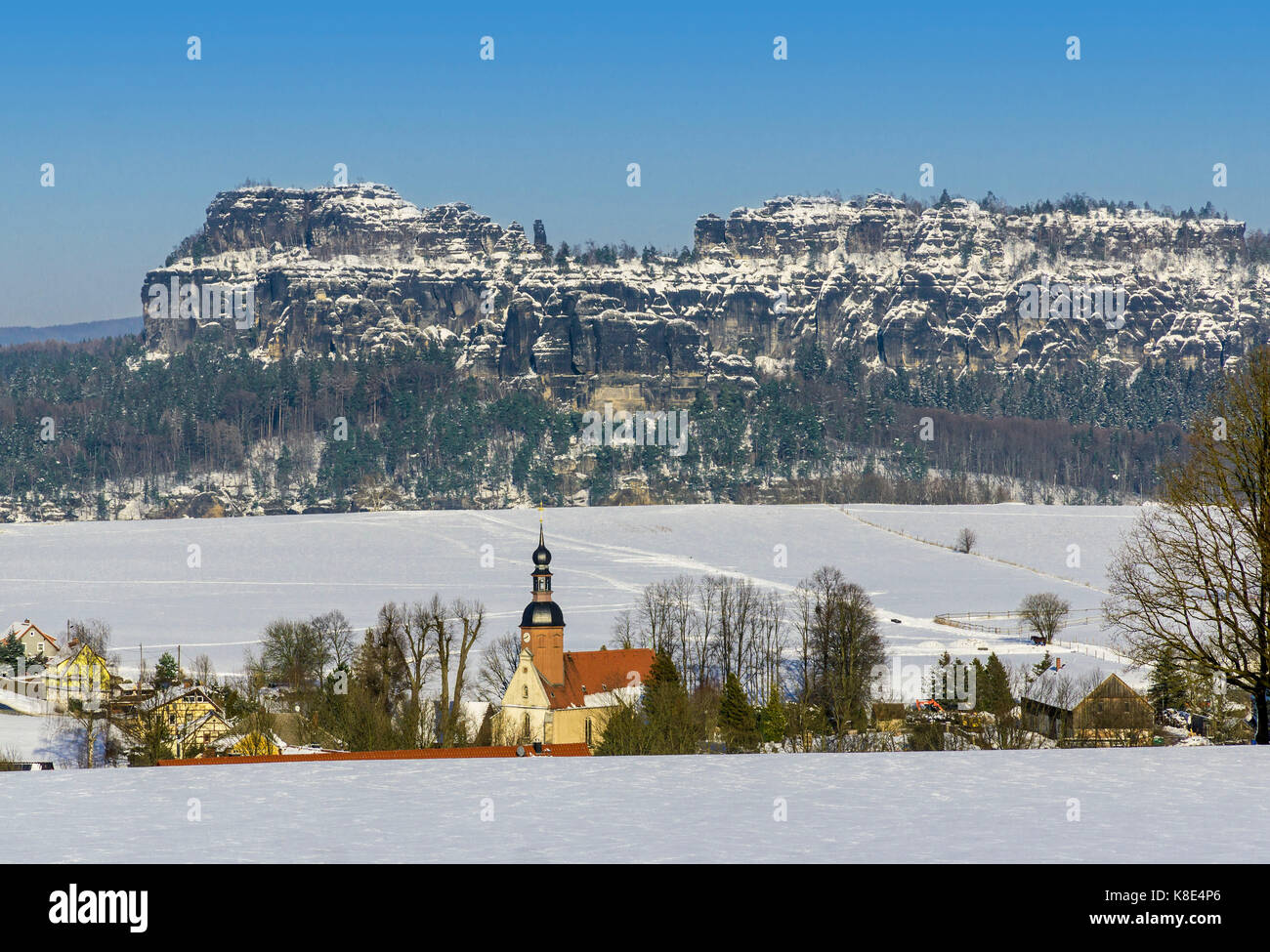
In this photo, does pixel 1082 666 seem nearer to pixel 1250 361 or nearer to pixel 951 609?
pixel 951 609

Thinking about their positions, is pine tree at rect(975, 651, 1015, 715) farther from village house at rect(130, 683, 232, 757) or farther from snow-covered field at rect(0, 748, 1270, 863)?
snow-covered field at rect(0, 748, 1270, 863)

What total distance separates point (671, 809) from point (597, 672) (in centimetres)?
5565

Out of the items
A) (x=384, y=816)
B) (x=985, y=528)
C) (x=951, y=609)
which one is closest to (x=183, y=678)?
(x=951, y=609)

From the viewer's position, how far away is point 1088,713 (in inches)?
2288

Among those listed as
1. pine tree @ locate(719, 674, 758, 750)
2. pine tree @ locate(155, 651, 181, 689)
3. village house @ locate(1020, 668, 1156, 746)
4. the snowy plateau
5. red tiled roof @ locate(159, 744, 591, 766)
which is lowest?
village house @ locate(1020, 668, 1156, 746)

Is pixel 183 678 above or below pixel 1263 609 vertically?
below

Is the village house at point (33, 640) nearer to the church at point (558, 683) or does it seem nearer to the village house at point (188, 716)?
the village house at point (188, 716)

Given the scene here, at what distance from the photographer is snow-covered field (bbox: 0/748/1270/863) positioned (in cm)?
1342

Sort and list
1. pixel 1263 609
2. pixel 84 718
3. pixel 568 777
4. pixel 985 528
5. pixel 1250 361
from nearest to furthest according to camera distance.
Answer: pixel 568 777, pixel 1263 609, pixel 1250 361, pixel 84 718, pixel 985 528

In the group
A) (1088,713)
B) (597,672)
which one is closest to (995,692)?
(1088,713)

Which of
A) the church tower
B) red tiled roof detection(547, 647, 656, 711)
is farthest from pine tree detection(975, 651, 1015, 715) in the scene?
the church tower
